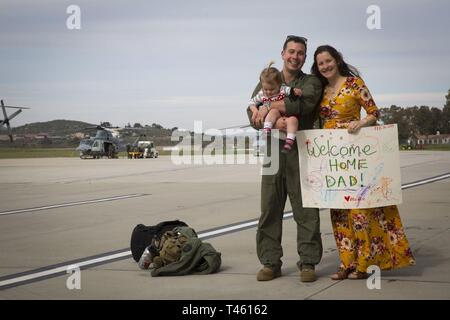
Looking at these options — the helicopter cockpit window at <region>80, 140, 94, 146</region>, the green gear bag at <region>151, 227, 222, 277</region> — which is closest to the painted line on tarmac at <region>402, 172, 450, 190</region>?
the green gear bag at <region>151, 227, 222, 277</region>

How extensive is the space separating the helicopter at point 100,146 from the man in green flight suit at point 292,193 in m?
49.4

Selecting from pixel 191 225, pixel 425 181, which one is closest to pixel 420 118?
pixel 425 181

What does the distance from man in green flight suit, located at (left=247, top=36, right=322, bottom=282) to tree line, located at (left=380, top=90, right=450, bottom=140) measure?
133602 mm

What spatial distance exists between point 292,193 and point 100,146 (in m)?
50.0

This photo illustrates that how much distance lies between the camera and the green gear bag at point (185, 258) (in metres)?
6.73

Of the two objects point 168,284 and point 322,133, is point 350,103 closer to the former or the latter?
point 322,133

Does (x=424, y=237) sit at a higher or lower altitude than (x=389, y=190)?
lower

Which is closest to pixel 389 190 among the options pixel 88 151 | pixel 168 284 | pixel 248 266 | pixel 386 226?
pixel 386 226

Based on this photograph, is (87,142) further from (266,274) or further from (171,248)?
(266,274)

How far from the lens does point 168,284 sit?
20.8ft

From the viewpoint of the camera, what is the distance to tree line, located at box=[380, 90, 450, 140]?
13850cm

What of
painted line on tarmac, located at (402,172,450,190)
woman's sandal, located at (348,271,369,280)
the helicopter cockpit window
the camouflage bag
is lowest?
painted line on tarmac, located at (402,172,450,190)

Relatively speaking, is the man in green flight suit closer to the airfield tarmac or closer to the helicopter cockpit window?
the airfield tarmac

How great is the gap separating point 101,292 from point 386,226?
252 cm
